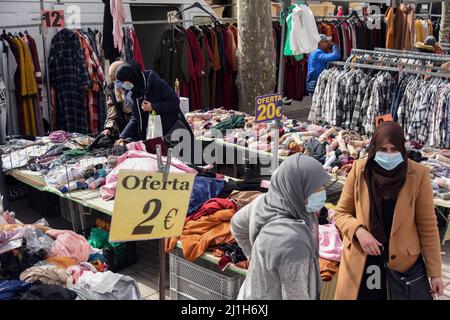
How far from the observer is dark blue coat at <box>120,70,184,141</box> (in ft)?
18.4

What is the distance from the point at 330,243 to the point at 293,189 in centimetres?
150

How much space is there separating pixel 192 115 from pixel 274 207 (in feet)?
16.9

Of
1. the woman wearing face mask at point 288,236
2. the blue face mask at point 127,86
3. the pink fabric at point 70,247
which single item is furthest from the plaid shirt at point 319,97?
the woman wearing face mask at point 288,236

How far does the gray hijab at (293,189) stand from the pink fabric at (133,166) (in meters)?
2.30

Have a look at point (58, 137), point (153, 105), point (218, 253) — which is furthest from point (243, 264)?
point (58, 137)

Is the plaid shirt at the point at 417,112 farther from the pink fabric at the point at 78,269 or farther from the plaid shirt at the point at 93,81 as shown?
the pink fabric at the point at 78,269

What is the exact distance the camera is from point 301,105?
12281 millimetres

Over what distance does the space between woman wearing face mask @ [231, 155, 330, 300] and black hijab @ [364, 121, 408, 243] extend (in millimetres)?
449

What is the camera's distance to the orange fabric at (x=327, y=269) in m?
3.61

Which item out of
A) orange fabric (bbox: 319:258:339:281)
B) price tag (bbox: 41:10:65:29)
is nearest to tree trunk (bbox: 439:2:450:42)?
price tag (bbox: 41:10:65:29)

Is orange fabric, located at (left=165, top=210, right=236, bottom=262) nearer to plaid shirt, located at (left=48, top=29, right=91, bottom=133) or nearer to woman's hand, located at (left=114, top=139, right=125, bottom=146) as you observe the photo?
woman's hand, located at (left=114, top=139, right=125, bottom=146)

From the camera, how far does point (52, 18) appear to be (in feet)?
24.1

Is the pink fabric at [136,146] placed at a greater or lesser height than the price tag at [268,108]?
lesser
